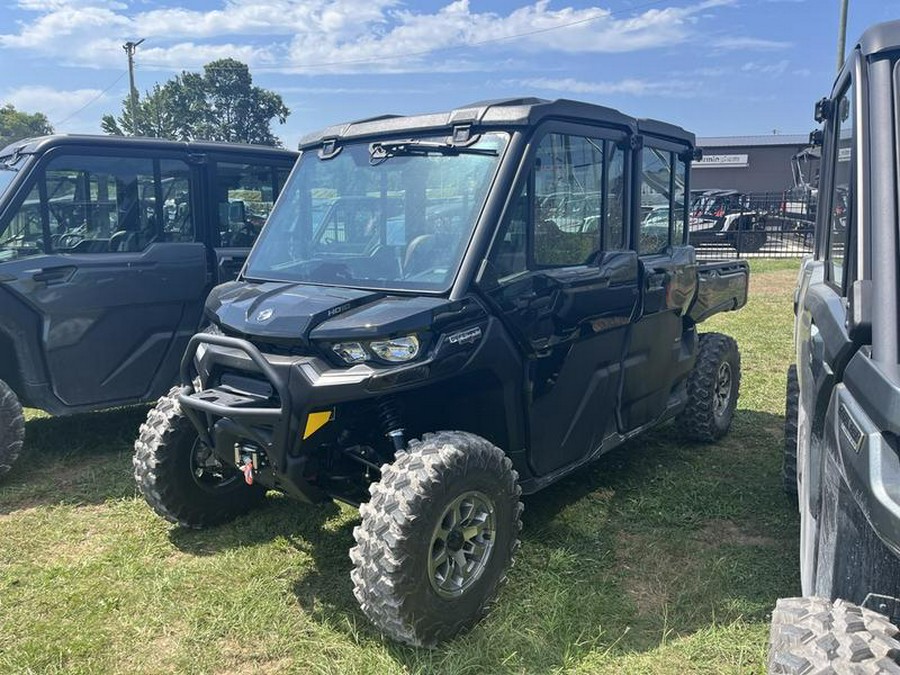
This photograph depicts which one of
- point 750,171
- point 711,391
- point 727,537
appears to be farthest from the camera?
point 750,171

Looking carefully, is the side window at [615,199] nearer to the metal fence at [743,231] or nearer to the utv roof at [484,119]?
the utv roof at [484,119]

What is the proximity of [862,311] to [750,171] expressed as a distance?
46.5m

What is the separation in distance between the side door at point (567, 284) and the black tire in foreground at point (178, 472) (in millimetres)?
1755

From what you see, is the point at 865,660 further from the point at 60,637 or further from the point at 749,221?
the point at 749,221

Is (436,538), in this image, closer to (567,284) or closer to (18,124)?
(567,284)

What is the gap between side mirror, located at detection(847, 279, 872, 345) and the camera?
181 cm

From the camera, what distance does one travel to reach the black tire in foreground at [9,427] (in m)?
4.87

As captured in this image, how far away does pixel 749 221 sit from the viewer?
72.4ft

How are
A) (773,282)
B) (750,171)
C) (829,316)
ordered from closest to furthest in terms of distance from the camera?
(829,316)
(773,282)
(750,171)

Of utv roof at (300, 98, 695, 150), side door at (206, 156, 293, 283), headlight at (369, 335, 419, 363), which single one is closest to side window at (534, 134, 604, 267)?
utv roof at (300, 98, 695, 150)

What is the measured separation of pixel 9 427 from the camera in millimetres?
4895

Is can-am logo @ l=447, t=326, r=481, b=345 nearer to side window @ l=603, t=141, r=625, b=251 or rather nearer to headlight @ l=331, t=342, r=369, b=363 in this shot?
headlight @ l=331, t=342, r=369, b=363

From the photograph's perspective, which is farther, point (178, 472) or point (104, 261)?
point (104, 261)

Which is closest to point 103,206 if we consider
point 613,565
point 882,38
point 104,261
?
point 104,261
